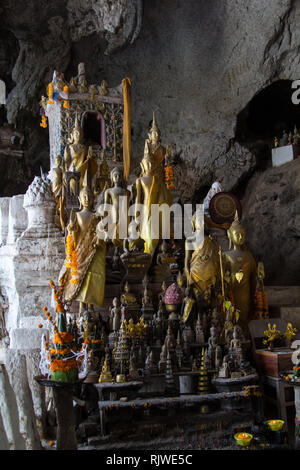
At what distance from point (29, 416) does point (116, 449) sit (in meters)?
1.11

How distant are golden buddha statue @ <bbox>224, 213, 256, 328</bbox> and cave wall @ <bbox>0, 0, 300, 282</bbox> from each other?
6.64 m

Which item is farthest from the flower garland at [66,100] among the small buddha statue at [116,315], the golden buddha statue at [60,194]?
the small buddha statue at [116,315]

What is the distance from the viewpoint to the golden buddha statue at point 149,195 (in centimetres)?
757

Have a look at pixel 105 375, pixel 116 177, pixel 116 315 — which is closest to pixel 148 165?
pixel 116 177

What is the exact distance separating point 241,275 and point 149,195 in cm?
193

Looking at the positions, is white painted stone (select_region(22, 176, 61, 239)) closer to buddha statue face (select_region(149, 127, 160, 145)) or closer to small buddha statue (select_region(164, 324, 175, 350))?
buddha statue face (select_region(149, 127, 160, 145))

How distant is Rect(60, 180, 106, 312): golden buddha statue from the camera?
6418mm

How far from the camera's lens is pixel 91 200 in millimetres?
7117

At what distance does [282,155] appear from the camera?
1354 centimetres

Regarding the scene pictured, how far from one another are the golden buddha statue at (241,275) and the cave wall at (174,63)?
6644 mm

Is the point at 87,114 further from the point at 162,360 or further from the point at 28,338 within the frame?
the point at 162,360

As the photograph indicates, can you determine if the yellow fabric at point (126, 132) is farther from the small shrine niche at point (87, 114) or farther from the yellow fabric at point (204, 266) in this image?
the yellow fabric at point (204, 266)
